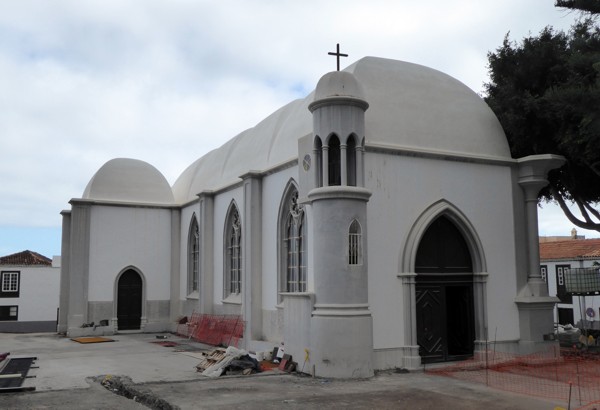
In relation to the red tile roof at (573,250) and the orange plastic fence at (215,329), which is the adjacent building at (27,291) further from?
the red tile roof at (573,250)

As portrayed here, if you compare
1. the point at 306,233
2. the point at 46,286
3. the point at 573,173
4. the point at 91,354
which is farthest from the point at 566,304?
the point at 46,286

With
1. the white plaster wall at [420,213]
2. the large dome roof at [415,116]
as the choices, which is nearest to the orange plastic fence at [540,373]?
the white plaster wall at [420,213]

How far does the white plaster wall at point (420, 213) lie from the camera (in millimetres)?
14383

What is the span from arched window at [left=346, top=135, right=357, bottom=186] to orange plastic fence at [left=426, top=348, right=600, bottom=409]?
465cm

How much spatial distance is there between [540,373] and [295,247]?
6789mm

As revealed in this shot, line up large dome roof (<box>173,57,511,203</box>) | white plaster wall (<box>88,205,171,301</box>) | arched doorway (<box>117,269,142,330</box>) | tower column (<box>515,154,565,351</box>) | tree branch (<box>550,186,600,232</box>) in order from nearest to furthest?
large dome roof (<box>173,57,511,203</box>) < tower column (<box>515,154,565,351</box>) < tree branch (<box>550,186,600,232</box>) < white plaster wall (<box>88,205,171,301</box>) < arched doorway (<box>117,269,142,330</box>)

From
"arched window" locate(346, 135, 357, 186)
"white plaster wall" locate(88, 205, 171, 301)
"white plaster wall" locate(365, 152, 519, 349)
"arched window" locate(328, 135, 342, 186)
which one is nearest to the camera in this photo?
"arched window" locate(346, 135, 357, 186)

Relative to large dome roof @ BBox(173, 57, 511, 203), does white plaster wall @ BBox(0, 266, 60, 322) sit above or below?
below

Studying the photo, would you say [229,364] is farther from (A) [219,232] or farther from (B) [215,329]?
(A) [219,232]

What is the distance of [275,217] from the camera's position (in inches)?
696

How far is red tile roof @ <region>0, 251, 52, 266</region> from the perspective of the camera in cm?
4534

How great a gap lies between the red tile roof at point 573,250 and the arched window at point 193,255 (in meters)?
22.1

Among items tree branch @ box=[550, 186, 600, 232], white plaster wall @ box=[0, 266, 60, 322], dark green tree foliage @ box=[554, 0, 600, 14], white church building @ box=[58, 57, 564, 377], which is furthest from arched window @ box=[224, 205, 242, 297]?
white plaster wall @ box=[0, 266, 60, 322]

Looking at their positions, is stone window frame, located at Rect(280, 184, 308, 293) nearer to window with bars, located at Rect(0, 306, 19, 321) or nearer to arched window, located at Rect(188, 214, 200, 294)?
arched window, located at Rect(188, 214, 200, 294)
